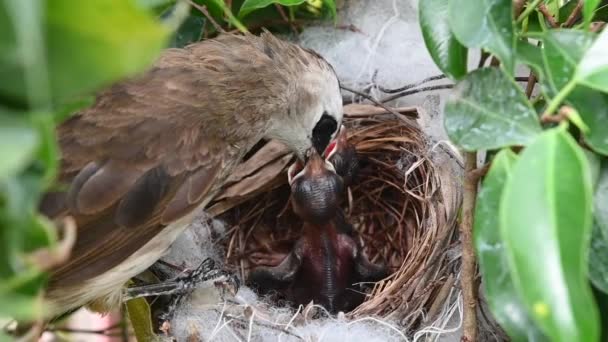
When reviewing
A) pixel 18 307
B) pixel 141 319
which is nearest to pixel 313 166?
pixel 141 319

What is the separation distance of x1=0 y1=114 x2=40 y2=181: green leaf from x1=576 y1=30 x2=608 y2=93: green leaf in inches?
18.7

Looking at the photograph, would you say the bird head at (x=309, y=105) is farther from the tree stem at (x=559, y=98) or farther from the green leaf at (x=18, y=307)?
the green leaf at (x=18, y=307)

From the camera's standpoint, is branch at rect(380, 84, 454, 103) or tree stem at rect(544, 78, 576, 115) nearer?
tree stem at rect(544, 78, 576, 115)

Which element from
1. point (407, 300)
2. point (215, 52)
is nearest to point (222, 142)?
point (215, 52)

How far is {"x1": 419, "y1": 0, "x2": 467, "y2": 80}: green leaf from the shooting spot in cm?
83

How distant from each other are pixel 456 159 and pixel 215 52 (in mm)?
464

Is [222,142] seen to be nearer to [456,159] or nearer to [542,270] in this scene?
[456,159]

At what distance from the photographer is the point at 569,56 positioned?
735 millimetres

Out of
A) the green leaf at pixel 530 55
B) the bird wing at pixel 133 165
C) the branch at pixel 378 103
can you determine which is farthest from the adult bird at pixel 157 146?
the green leaf at pixel 530 55

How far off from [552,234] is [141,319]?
2.89 ft

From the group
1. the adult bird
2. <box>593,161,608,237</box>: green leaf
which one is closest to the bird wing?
the adult bird

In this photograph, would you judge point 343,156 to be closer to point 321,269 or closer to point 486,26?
point 321,269

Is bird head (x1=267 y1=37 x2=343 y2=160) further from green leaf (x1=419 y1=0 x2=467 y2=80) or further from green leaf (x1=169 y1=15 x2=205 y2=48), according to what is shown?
green leaf (x1=419 y1=0 x2=467 y2=80)

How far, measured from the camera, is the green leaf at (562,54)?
2.37 feet
